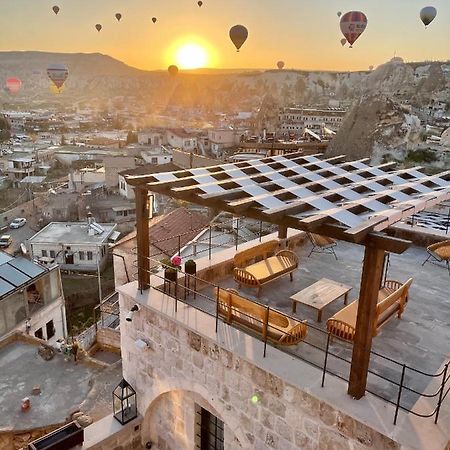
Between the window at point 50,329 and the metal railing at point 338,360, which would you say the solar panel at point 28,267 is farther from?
the metal railing at point 338,360

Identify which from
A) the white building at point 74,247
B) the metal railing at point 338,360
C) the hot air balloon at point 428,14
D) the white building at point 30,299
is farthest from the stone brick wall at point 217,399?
the hot air balloon at point 428,14

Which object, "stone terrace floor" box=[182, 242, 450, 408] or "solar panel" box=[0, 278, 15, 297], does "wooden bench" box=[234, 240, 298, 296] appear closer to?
"stone terrace floor" box=[182, 242, 450, 408]

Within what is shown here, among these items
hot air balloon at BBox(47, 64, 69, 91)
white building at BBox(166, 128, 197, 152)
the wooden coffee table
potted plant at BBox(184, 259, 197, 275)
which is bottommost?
white building at BBox(166, 128, 197, 152)

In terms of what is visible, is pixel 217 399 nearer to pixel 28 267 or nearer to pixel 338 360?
pixel 338 360

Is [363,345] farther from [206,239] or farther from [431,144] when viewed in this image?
[431,144]

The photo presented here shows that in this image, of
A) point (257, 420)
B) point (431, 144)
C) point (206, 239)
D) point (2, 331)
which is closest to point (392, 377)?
point (257, 420)

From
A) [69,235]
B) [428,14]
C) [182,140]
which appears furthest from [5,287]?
[182,140]

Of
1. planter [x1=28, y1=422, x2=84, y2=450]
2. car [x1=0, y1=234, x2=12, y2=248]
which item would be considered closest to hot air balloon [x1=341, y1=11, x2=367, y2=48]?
car [x1=0, y1=234, x2=12, y2=248]

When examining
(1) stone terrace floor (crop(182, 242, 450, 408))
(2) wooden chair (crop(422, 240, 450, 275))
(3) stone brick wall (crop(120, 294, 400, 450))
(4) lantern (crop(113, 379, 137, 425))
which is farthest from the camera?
(2) wooden chair (crop(422, 240, 450, 275))
